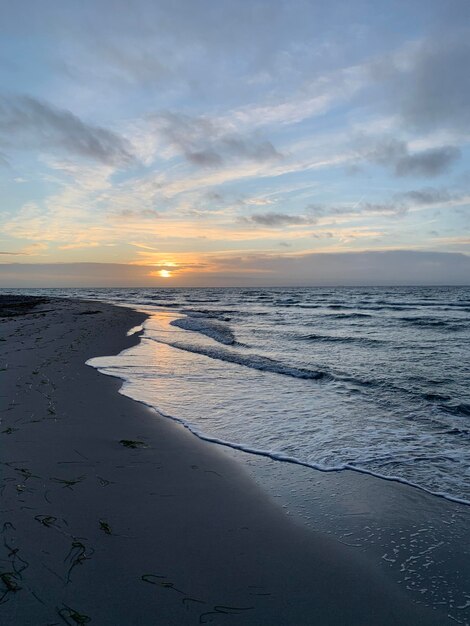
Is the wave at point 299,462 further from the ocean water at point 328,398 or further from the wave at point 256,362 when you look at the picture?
the wave at point 256,362

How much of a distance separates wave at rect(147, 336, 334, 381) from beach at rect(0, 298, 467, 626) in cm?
556

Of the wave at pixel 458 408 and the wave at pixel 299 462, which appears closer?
the wave at pixel 299 462

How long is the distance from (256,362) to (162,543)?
9.34 meters

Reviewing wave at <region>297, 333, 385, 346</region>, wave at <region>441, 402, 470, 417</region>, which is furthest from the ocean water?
wave at <region>297, 333, 385, 346</region>

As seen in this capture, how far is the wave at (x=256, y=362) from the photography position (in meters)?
10.7

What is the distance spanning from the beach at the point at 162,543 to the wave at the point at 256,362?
5.56 meters

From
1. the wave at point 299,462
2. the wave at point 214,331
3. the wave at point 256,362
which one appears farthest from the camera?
the wave at point 214,331

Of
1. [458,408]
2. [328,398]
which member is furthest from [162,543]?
[458,408]

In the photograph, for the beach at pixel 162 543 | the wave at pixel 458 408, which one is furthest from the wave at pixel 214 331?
the beach at pixel 162 543

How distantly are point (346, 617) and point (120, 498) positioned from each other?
7.63ft

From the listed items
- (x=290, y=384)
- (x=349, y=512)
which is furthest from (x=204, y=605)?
(x=290, y=384)

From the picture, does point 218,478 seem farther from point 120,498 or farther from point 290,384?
point 290,384

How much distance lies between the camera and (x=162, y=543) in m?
3.19

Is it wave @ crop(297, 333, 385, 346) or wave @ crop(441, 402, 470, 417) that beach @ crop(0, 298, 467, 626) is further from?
wave @ crop(297, 333, 385, 346)
